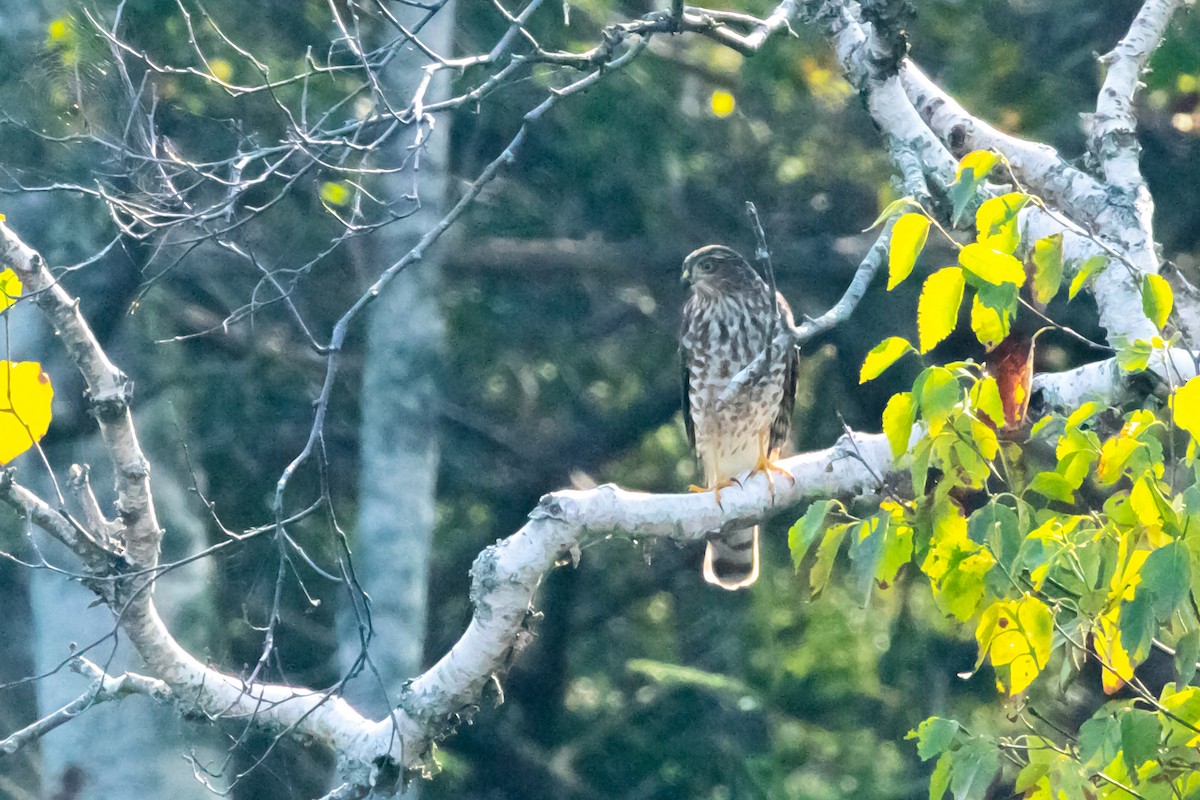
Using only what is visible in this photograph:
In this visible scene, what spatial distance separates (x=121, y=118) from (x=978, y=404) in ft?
8.54

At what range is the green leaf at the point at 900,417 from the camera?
2.12 meters

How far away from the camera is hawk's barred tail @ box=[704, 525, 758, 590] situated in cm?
503

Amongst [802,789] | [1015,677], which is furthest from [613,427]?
[1015,677]

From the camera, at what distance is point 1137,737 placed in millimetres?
1989

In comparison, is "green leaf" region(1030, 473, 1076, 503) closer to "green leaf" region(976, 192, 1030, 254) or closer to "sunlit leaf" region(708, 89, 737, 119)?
"green leaf" region(976, 192, 1030, 254)

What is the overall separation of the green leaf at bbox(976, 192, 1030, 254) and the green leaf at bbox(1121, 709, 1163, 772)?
0.70 metres

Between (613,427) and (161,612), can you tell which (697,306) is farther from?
(161,612)

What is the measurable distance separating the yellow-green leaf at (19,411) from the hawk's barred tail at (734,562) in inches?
105

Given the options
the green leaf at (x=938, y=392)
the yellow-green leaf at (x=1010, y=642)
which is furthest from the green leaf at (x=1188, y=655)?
the green leaf at (x=938, y=392)

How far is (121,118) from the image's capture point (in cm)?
377

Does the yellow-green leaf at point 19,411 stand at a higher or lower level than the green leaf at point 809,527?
higher

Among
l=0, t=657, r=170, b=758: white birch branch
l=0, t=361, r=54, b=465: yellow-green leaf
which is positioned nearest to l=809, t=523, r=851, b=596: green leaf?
l=0, t=361, r=54, b=465: yellow-green leaf

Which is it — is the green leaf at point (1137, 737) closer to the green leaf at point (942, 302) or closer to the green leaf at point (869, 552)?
the green leaf at point (869, 552)

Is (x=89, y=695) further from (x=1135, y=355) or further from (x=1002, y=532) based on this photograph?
(x=1135, y=355)
